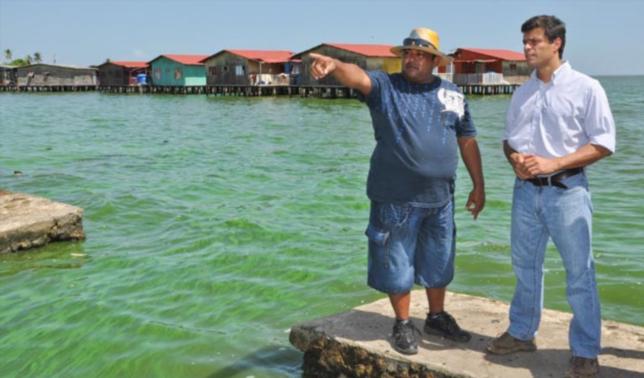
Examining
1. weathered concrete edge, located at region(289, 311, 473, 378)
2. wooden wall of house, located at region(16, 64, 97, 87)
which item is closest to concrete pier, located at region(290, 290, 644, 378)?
weathered concrete edge, located at region(289, 311, 473, 378)

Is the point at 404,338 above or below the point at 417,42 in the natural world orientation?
below

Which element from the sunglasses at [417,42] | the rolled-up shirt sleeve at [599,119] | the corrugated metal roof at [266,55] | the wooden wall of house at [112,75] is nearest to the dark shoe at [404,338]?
the rolled-up shirt sleeve at [599,119]

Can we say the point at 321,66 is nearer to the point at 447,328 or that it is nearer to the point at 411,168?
the point at 411,168

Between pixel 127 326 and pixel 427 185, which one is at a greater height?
pixel 427 185

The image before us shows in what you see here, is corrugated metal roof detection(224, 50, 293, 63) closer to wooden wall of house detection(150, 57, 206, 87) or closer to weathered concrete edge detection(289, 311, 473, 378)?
wooden wall of house detection(150, 57, 206, 87)

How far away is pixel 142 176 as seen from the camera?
1440 centimetres

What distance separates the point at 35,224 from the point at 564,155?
6.54 meters

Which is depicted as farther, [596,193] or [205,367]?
[596,193]

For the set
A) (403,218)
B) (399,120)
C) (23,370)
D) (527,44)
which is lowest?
(23,370)

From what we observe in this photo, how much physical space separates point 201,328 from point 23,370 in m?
1.39

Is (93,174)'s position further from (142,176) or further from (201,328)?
(201,328)

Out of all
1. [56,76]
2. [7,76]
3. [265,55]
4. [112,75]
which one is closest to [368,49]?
[265,55]

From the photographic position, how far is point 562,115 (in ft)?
10.9

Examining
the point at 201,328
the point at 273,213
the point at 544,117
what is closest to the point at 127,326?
the point at 201,328
